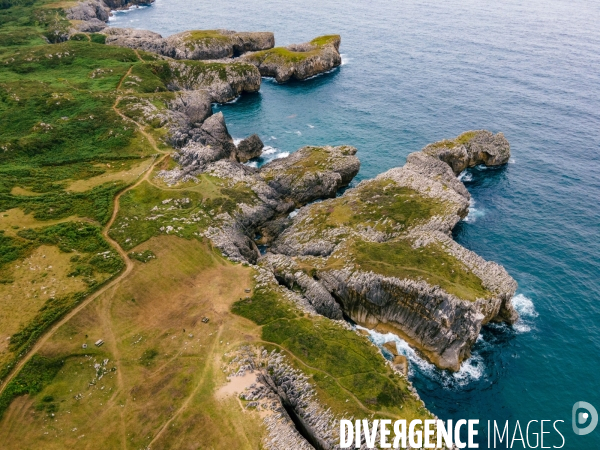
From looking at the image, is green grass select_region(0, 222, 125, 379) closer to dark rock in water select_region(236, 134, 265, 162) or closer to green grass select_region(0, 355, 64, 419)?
green grass select_region(0, 355, 64, 419)

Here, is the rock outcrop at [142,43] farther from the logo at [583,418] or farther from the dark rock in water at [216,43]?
the logo at [583,418]

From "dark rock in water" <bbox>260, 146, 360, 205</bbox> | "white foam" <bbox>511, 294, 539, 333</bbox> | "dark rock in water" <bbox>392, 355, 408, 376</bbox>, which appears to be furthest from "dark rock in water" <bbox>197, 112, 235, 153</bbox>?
"white foam" <bbox>511, 294, 539, 333</bbox>

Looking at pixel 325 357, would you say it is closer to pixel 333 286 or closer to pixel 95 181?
pixel 333 286

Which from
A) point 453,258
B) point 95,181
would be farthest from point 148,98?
point 453,258

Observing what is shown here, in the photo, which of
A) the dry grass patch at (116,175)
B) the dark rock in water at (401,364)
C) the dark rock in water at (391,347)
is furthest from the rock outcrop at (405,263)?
the dry grass patch at (116,175)

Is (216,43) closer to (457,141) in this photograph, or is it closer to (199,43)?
(199,43)
